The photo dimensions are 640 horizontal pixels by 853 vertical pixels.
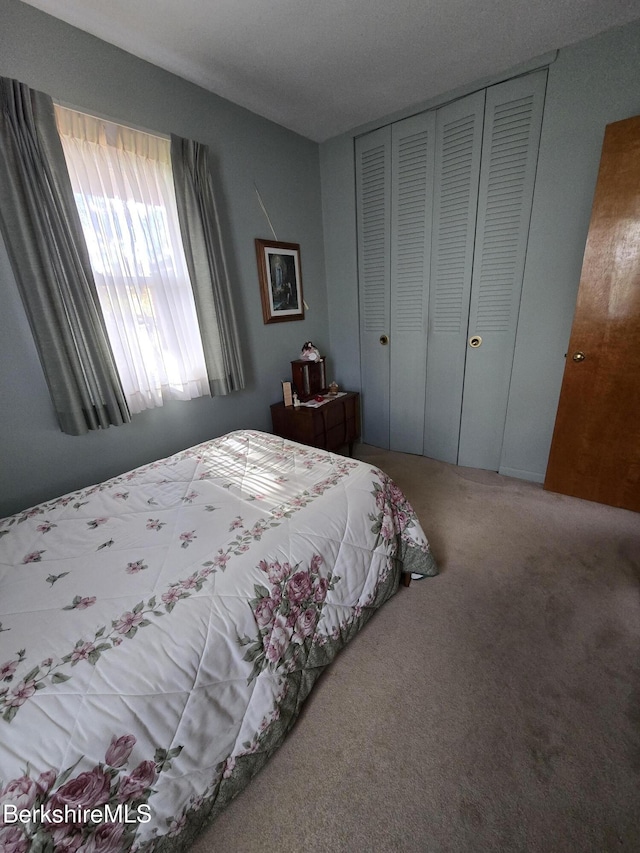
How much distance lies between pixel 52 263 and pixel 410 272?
86.9 inches

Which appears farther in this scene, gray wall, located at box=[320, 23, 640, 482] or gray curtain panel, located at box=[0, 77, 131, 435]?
gray wall, located at box=[320, 23, 640, 482]

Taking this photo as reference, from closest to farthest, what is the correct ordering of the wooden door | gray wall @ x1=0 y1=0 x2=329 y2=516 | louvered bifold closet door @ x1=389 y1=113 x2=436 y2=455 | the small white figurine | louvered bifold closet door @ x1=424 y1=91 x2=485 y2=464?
gray wall @ x1=0 y1=0 x2=329 y2=516 < the wooden door < louvered bifold closet door @ x1=424 y1=91 x2=485 y2=464 < louvered bifold closet door @ x1=389 y1=113 x2=436 y2=455 < the small white figurine

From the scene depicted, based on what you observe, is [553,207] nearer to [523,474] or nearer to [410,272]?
[410,272]

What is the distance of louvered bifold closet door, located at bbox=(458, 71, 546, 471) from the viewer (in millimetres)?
2016

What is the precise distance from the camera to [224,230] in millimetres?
2201

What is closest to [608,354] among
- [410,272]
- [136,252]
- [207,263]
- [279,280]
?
[410,272]

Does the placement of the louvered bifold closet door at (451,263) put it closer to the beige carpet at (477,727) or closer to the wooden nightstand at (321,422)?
the wooden nightstand at (321,422)

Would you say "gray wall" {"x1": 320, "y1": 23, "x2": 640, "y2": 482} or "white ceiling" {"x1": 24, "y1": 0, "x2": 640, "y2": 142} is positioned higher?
"white ceiling" {"x1": 24, "y1": 0, "x2": 640, "y2": 142}

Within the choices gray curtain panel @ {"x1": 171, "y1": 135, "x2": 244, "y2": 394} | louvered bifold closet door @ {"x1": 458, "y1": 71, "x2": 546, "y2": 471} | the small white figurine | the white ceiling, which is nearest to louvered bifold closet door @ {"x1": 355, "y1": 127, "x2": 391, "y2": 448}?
the white ceiling

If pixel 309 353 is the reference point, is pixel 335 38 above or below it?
above

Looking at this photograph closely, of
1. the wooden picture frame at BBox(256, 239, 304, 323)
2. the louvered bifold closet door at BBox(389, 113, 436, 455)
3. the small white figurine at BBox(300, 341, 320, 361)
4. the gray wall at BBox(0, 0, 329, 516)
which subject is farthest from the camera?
the small white figurine at BBox(300, 341, 320, 361)

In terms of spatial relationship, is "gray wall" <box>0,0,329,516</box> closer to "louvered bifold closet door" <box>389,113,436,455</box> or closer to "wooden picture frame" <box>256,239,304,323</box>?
"wooden picture frame" <box>256,239,304,323</box>

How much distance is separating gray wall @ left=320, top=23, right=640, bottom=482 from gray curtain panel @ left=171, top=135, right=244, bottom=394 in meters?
1.20

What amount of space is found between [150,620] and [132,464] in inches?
50.0
